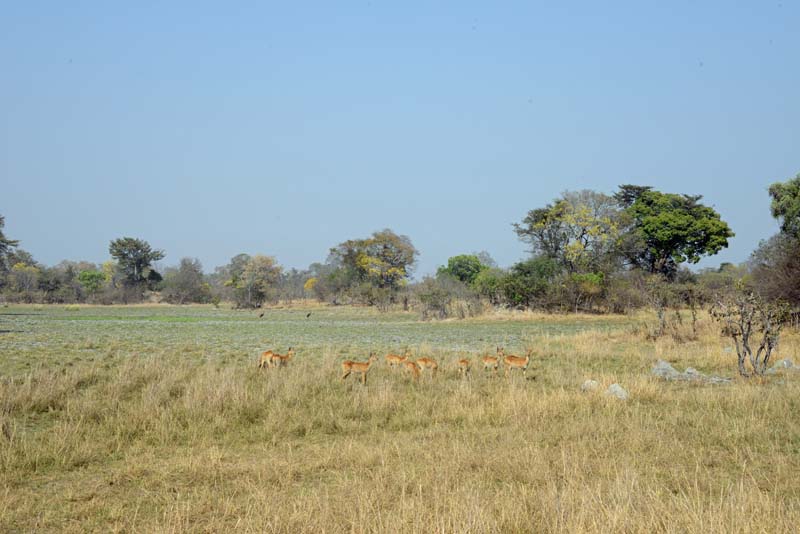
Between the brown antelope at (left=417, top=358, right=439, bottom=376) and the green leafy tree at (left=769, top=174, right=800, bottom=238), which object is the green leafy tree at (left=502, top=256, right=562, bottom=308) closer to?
the green leafy tree at (left=769, top=174, right=800, bottom=238)

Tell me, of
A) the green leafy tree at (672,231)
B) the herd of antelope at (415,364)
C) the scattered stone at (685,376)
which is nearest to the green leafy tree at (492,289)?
the green leafy tree at (672,231)

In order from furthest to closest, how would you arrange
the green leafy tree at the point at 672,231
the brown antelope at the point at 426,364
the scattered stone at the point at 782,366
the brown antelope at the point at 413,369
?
the green leafy tree at the point at 672,231 → the brown antelope at the point at 426,364 → the scattered stone at the point at 782,366 → the brown antelope at the point at 413,369

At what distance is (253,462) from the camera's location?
752 centimetres

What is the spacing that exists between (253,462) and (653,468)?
4.71 meters

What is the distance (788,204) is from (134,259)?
85.0 metres

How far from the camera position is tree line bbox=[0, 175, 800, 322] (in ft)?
117

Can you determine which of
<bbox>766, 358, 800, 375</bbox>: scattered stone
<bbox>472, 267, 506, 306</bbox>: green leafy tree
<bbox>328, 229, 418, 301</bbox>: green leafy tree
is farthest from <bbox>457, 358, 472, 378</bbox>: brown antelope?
<bbox>328, 229, 418, 301</bbox>: green leafy tree

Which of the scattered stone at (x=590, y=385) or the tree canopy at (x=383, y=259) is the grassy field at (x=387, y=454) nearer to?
the scattered stone at (x=590, y=385)

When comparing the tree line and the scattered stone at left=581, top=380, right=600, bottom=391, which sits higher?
the tree line

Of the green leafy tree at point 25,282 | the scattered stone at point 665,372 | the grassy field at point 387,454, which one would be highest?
the green leafy tree at point 25,282

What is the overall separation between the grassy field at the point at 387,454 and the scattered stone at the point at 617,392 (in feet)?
0.59

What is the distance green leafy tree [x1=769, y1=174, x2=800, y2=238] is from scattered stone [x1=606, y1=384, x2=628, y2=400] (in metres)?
29.5

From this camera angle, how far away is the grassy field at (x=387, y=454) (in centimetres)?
527

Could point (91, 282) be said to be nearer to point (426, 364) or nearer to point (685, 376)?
point (426, 364)
